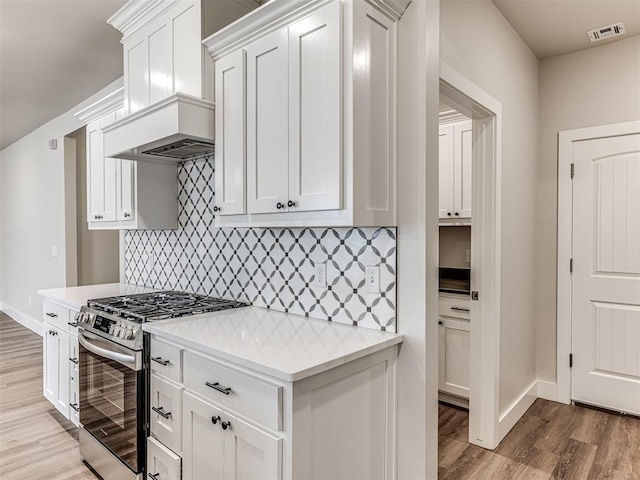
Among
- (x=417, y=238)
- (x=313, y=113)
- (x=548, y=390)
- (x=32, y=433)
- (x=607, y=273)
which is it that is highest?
(x=313, y=113)

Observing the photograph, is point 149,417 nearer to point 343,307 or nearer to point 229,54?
point 343,307

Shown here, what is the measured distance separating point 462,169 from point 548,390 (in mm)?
1898

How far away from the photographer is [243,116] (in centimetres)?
190

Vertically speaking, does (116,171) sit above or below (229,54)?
below

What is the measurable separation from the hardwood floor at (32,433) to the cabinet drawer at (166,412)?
2.75ft

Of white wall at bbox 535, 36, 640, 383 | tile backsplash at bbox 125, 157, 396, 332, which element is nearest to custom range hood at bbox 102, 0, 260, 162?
tile backsplash at bbox 125, 157, 396, 332

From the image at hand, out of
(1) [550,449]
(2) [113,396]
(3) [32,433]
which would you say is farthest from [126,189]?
(1) [550,449]

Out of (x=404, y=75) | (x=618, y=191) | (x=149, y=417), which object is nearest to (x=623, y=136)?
(x=618, y=191)

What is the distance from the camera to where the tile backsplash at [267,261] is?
1.79 m

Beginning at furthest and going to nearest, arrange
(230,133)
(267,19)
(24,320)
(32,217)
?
(24,320) < (32,217) < (230,133) < (267,19)

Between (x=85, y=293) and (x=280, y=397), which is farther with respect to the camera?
(x=85, y=293)

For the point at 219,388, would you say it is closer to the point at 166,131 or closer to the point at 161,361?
the point at 161,361

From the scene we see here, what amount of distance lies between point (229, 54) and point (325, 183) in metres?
0.92

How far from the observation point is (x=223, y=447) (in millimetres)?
1499
